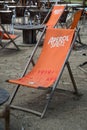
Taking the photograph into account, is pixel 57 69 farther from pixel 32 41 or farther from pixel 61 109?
pixel 32 41

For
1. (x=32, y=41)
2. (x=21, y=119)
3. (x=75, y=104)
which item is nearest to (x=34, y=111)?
(x=21, y=119)

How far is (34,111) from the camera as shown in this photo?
468 centimetres

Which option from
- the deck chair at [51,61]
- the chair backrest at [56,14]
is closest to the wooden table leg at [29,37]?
the chair backrest at [56,14]

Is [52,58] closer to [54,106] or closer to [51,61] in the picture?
[51,61]

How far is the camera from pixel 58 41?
5.39 metres

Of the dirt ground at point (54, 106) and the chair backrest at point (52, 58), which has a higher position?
the chair backrest at point (52, 58)

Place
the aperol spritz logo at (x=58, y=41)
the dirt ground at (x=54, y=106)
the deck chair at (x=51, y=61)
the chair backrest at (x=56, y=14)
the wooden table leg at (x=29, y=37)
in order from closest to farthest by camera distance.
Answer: the dirt ground at (x=54, y=106) → the deck chair at (x=51, y=61) → the aperol spritz logo at (x=58, y=41) → the chair backrest at (x=56, y=14) → the wooden table leg at (x=29, y=37)

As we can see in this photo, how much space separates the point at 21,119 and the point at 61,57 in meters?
1.14

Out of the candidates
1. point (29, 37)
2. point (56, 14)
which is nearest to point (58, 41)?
point (56, 14)

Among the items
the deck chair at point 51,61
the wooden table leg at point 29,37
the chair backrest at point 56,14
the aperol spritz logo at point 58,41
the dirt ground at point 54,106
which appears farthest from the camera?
the wooden table leg at point 29,37

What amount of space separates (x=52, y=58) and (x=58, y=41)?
0.26 meters

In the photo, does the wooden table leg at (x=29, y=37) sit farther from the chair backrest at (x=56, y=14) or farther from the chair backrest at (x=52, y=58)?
the chair backrest at (x=52, y=58)

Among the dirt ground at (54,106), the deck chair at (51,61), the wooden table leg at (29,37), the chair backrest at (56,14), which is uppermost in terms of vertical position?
the deck chair at (51,61)

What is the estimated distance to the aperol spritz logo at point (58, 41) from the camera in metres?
5.31
